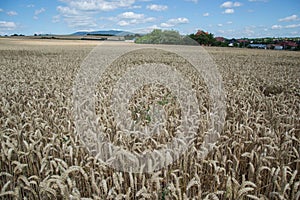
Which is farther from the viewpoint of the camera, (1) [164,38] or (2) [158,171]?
(1) [164,38]

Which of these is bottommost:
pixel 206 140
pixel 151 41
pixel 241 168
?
pixel 241 168

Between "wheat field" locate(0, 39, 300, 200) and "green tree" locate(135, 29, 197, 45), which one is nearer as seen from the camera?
"wheat field" locate(0, 39, 300, 200)

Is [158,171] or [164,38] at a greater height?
[164,38]

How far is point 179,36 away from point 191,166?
8215 centimetres

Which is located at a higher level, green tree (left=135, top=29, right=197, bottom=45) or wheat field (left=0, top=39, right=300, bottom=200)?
green tree (left=135, top=29, right=197, bottom=45)

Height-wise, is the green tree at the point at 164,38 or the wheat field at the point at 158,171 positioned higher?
the green tree at the point at 164,38

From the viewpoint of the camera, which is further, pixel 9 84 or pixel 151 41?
pixel 151 41

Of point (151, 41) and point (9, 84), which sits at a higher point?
point (151, 41)

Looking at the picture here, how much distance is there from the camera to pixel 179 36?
3275 inches

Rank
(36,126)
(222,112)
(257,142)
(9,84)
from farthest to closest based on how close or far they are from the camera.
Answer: (9,84), (222,112), (36,126), (257,142)

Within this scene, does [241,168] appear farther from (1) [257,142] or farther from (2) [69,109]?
(2) [69,109]

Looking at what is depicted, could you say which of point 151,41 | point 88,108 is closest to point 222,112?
point 88,108

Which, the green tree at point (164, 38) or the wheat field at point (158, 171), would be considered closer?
the wheat field at point (158, 171)

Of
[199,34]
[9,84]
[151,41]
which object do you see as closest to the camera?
[9,84]
